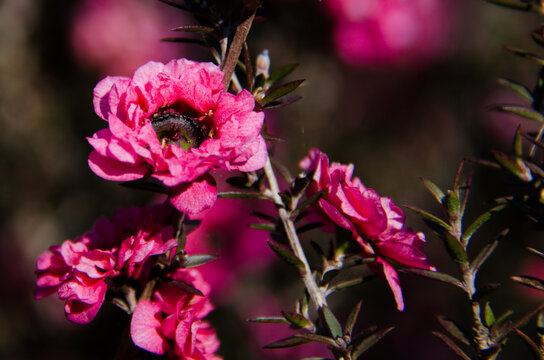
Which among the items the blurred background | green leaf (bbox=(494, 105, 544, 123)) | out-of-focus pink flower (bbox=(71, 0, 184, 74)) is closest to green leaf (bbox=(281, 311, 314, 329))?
green leaf (bbox=(494, 105, 544, 123))

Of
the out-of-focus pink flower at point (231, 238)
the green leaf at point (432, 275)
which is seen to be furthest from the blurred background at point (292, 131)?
the green leaf at point (432, 275)

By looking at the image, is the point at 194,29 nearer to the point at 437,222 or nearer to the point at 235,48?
the point at 235,48

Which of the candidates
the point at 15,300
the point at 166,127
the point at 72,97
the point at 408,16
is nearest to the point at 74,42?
the point at 72,97

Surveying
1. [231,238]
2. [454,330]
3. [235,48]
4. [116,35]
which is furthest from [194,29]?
[116,35]

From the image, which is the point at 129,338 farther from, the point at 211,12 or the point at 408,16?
the point at 408,16

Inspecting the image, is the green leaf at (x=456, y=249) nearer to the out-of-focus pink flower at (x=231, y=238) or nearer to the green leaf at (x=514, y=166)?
the green leaf at (x=514, y=166)

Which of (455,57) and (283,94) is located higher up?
(283,94)

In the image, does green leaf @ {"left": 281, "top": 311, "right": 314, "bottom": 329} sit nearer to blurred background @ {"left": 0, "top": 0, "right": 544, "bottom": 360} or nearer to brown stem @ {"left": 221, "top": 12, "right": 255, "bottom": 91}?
brown stem @ {"left": 221, "top": 12, "right": 255, "bottom": 91}
